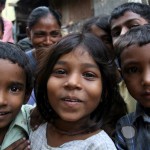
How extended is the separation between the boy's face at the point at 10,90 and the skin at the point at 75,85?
0.87 ft

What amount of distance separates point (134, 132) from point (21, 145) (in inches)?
28.3

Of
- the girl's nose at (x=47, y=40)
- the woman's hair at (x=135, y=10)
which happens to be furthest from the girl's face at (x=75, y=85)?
the girl's nose at (x=47, y=40)

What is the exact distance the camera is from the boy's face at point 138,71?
6.15ft

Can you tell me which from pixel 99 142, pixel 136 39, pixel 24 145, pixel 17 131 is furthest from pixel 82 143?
pixel 136 39

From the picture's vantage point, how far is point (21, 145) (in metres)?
1.98

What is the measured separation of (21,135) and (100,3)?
17.2ft

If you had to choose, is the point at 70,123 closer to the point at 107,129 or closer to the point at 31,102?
the point at 107,129

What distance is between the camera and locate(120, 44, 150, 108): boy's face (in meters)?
1.88

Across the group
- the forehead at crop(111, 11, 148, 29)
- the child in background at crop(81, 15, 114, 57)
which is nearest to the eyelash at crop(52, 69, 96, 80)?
the forehead at crop(111, 11, 148, 29)

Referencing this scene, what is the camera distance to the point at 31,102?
2.88 meters

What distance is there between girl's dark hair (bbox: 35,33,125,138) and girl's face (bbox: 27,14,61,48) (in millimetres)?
1790

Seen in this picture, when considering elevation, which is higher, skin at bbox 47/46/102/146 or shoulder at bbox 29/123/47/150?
skin at bbox 47/46/102/146

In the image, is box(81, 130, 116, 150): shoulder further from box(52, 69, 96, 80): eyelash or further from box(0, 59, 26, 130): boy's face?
box(0, 59, 26, 130): boy's face

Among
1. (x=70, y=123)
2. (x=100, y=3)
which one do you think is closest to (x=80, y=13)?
(x=100, y=3)
